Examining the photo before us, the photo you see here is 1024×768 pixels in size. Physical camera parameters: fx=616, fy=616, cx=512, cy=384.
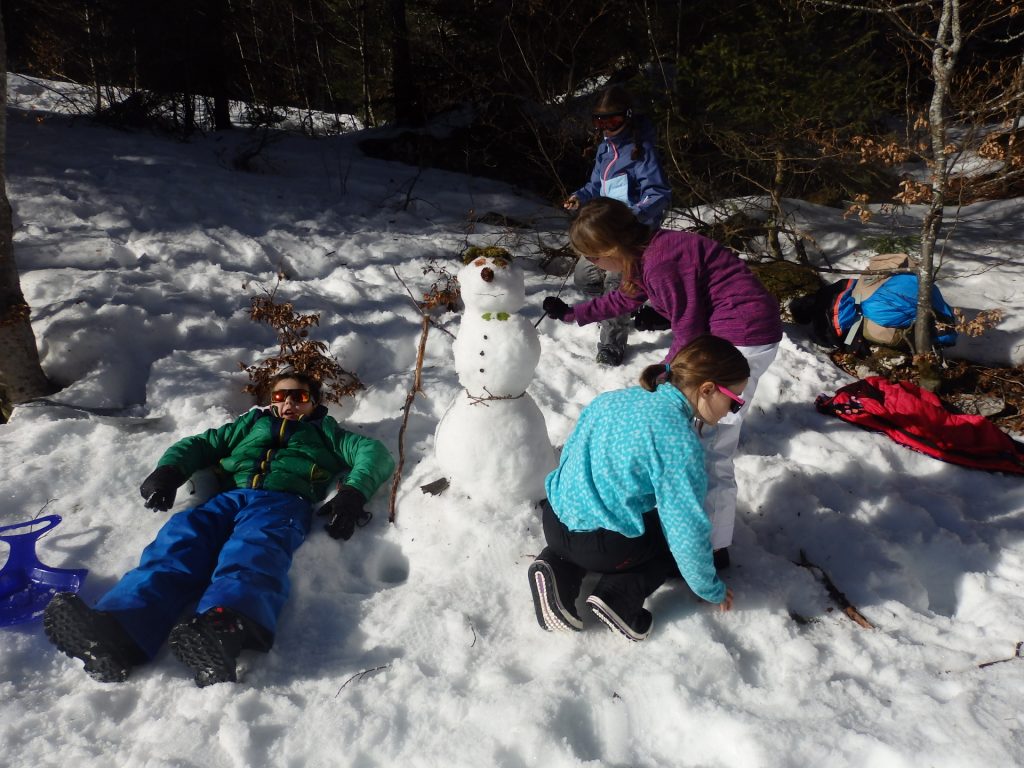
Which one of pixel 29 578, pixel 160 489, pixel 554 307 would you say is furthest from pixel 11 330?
pixel 554 307

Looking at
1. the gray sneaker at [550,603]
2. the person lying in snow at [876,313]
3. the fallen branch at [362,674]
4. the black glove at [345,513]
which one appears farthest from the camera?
the person lying in snow at [876,313]

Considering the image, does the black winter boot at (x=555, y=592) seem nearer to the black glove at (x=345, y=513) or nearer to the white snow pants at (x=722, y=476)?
the white snow pants at (x=722, y=476)

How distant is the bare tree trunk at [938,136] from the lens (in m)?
3.44

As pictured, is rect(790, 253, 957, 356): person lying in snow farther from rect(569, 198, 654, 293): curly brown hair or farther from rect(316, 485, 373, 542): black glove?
rect(316, 485, 373, 542): black glove

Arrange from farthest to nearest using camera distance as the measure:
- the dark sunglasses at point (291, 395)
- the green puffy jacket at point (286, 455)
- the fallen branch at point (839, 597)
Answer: the dark sunglasses at point (291, 395)
the green puffy jacket at point (286, 455)
the fallen branch at point (839, 597)

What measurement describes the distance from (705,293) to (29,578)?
3078 mm

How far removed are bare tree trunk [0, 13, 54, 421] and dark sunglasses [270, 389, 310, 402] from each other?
1.58m

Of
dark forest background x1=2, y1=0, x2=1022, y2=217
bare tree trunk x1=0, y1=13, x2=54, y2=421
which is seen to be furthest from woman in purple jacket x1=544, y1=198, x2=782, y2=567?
bare tree trunk x1=0, y1=13, x2=54, y2=421

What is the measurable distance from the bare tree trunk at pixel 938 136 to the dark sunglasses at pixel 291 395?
3777mm

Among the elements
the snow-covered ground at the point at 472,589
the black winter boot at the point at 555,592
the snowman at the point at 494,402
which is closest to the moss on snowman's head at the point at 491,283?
the snowman at the point at 494,402

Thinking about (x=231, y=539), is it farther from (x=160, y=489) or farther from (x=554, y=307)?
(x=554, y=307)

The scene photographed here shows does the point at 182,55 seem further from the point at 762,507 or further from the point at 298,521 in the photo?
the point at 762,507

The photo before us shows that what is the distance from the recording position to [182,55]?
8531 mm

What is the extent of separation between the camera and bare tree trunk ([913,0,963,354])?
3436 millimetres
